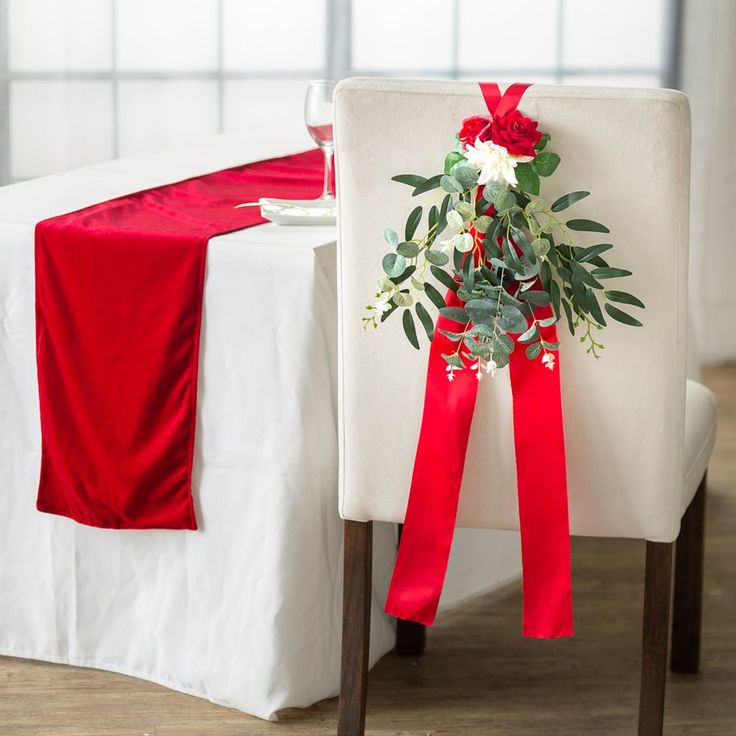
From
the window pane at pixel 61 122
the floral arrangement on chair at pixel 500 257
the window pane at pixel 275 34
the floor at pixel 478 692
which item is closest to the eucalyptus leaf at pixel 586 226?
the floral arrangement on chair at pixel 500 257

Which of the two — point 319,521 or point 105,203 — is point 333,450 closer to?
point 319,521

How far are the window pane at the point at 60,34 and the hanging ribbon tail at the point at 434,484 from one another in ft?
9.37

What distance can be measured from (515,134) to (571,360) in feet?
0.99

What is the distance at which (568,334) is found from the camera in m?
1.41

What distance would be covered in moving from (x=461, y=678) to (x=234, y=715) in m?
0.37

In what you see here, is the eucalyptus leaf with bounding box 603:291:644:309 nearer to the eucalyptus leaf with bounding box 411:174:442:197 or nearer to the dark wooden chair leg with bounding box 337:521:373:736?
the eucalyptus leaf with bounding box 411:174:442:197

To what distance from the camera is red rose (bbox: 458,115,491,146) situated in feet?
4.25

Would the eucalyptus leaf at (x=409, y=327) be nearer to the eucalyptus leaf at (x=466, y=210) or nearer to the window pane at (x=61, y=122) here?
the eucalyptus leaf at (x=466, y=210)

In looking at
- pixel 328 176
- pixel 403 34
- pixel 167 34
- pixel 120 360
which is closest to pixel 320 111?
pixel 328 176

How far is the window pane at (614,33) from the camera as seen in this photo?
3789 mm

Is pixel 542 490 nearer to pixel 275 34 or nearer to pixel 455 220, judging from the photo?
pixel 455 220

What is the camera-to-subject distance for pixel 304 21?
389 centimetres

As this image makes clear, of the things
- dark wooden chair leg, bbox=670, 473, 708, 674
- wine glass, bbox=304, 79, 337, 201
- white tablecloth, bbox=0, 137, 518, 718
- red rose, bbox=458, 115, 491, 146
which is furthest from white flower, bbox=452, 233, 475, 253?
dark wooden chair leg, bbox=670, 473, 708, 674

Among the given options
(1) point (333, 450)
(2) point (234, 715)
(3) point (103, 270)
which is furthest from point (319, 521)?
(3) point (103, 270)
